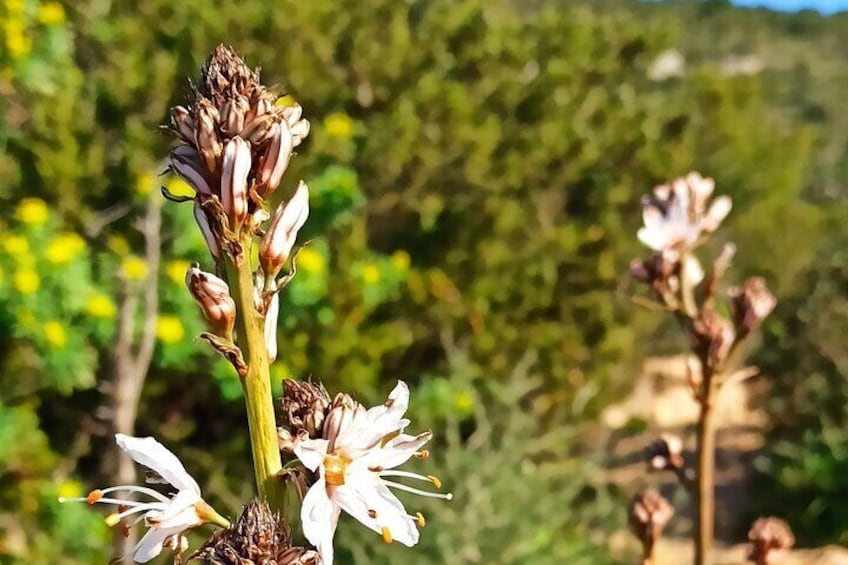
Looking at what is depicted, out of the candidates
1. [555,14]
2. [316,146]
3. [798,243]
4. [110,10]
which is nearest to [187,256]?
[316,146]

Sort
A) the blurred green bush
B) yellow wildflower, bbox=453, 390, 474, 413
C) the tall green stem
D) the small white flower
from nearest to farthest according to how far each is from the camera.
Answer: the tall green stem, the small white flower, the blurred green bush, yellow wildflower, bbox=453, 390, 474, 413

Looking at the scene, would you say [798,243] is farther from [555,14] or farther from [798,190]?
[555,14]

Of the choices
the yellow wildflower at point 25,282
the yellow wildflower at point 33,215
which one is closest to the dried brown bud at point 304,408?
the yellow wildflower at point 25,282

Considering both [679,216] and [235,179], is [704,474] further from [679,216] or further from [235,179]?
[235,179]

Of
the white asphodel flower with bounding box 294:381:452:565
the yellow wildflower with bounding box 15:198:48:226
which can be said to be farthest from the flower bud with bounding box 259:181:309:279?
the yellow wildflower with bounding box 15:198:48:226

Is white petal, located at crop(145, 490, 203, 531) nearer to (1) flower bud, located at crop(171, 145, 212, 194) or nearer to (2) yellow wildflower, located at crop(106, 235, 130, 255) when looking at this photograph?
(1) flower bud, located at crop(171, 145, 212, 194)
